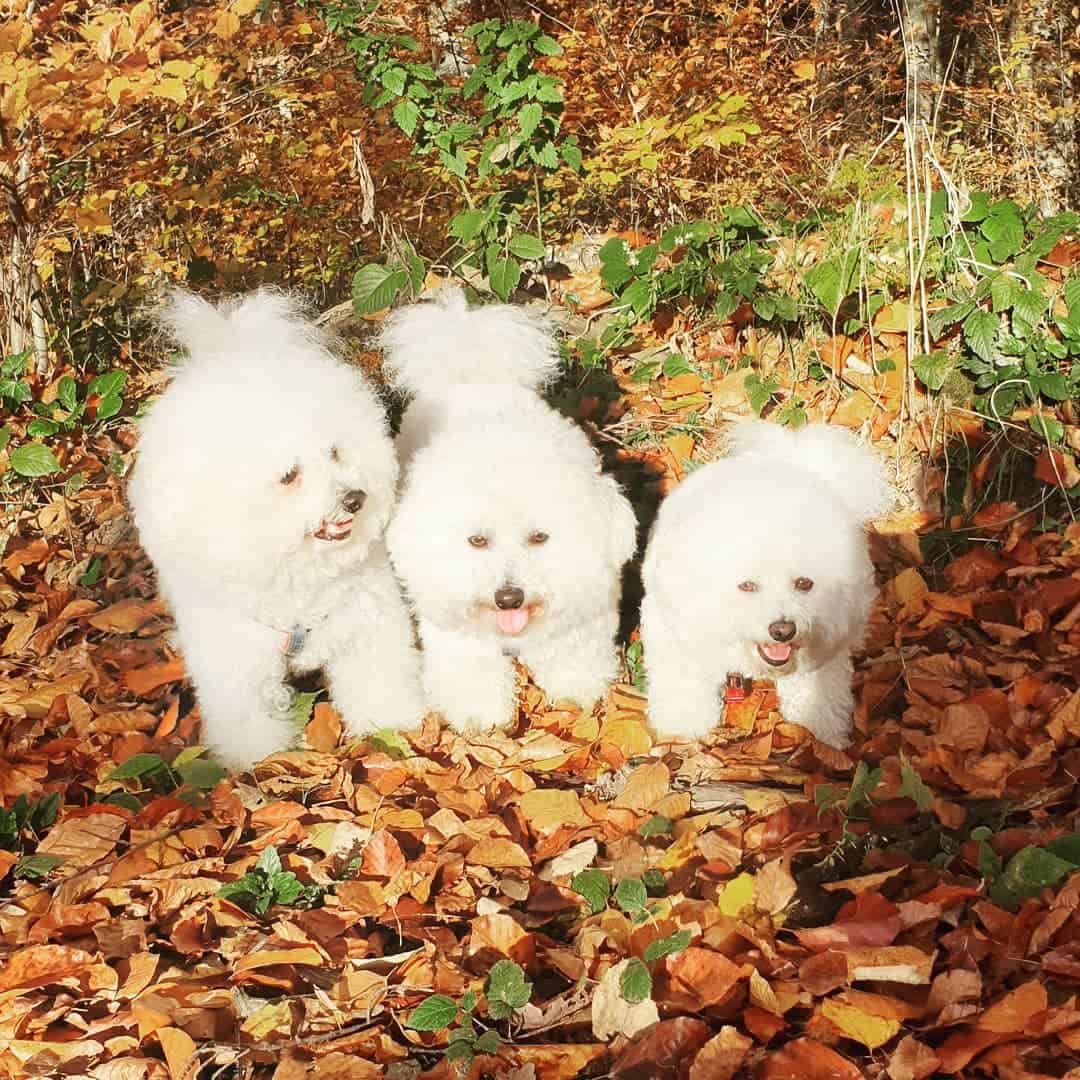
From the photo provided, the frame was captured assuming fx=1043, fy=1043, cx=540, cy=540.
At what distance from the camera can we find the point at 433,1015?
2270 millimetres

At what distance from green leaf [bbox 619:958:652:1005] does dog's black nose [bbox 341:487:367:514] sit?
1.60m

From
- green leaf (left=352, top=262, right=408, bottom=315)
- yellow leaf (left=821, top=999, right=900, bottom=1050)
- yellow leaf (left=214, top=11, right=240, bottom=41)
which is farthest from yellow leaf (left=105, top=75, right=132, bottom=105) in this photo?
yellow leaf (left=821, top=999, right=900, bottom=1050)

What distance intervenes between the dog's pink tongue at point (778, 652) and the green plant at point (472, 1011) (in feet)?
3.84

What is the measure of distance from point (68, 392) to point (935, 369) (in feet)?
13.2

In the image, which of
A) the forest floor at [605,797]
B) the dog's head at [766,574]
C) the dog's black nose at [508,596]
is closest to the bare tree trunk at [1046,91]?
the forest floor at [605,797]

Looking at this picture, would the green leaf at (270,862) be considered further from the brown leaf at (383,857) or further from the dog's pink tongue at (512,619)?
the dog's pink tongue at (512,619)

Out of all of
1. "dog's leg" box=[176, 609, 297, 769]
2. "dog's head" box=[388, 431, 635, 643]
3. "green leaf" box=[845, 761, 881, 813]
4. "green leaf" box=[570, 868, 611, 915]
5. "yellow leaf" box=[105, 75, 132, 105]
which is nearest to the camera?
"green leaf" box=[570, 868, 611, 915]

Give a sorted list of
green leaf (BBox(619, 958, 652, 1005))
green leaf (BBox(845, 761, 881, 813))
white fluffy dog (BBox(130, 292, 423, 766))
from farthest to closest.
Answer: white fluffy dog (BBox(130, 292, 423, 766)) < green leaf (BBox(845, 761, 881, 813)) < green leaf (BBox(619, 958, 652, 1005))

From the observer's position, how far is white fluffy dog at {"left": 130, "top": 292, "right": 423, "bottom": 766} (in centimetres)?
314

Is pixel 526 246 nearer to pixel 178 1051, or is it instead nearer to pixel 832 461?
pixel 832 461

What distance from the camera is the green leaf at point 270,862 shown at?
9.53 feet

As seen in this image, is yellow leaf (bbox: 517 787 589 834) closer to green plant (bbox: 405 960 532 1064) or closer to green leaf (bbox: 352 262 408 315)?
green plant (bbox: 405 960 532 1064)

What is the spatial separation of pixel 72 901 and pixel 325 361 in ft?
5.92

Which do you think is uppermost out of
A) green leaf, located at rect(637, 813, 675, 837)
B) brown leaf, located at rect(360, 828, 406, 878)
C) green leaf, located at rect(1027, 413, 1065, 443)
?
green leaf, located at rect(1027, 413, 1065, 443)
